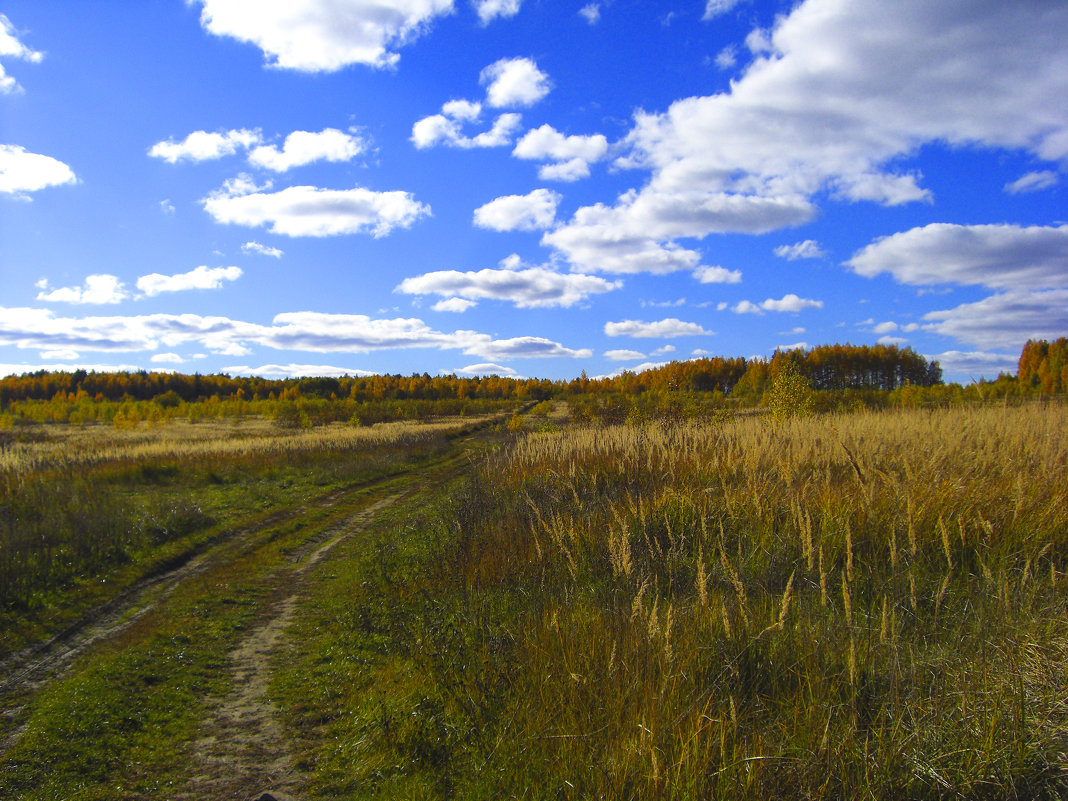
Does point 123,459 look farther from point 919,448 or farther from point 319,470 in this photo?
point 919,448

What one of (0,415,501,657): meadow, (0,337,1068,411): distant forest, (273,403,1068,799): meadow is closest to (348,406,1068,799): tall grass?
(273,403,1068,799): meadow

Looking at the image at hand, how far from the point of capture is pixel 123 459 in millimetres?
24125

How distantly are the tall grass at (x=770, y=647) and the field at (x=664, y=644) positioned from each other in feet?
0.08

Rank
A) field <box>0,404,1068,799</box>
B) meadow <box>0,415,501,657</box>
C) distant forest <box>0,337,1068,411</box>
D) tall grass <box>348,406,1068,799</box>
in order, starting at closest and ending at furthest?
tall grass <box>348,406,1068,799</box> → field <box>0,404,1068,799</box> → meadow <box>0,415,501,657</box> → distant forest <box>0,337,1068,411</box>

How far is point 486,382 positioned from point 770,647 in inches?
6831

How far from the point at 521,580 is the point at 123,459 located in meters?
24.9

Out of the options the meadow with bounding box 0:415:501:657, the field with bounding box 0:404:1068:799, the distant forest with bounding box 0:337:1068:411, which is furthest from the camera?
the distant forest with bounding box 0:337:1068:411

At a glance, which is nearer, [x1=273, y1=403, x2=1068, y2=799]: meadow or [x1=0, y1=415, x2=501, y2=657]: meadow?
[x1=273, y1=403, x2=1068, y2=799]: meadow

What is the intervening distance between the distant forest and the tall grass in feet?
221

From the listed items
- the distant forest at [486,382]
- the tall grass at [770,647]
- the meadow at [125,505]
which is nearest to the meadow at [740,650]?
the tall grass at [770,647]

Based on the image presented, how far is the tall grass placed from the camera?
2.60 m

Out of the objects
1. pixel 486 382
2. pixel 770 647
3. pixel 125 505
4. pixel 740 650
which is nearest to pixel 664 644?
pixel 740 650

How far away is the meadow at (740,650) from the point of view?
2.63 m

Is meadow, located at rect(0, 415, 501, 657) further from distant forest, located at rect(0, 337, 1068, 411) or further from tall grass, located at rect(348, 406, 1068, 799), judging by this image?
distant forest, located at rect(0, 337, 1068, 411)
